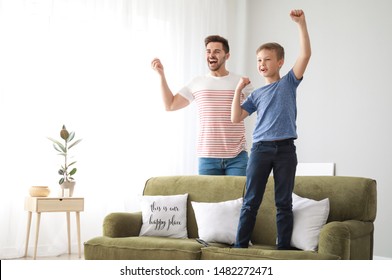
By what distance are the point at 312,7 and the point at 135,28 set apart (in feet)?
5.66

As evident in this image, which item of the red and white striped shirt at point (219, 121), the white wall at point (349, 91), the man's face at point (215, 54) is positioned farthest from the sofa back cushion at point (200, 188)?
the white wall at point (349, 91)

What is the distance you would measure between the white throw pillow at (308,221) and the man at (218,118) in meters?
0.53

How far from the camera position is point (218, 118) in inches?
128

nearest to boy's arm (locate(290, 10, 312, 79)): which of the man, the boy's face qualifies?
the boy's face

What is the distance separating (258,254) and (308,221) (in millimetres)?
402

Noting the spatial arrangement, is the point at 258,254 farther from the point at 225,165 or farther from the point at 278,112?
the point at 225,165

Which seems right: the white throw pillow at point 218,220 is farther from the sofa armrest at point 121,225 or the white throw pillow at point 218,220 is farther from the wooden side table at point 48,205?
the wooden side table at point 48,205

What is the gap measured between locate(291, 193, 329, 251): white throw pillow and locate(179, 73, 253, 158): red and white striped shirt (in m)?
0.55

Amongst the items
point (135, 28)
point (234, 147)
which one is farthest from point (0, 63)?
point (234, 147)

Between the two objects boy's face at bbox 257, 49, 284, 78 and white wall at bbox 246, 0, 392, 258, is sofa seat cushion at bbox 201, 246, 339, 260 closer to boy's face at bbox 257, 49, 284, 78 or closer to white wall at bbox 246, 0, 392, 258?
boy's face at bbox 257, 49, 284, 78

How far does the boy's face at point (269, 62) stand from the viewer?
2750 mm

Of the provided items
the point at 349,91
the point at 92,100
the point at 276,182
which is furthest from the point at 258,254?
the point at 349,91

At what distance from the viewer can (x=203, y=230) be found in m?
3.11
